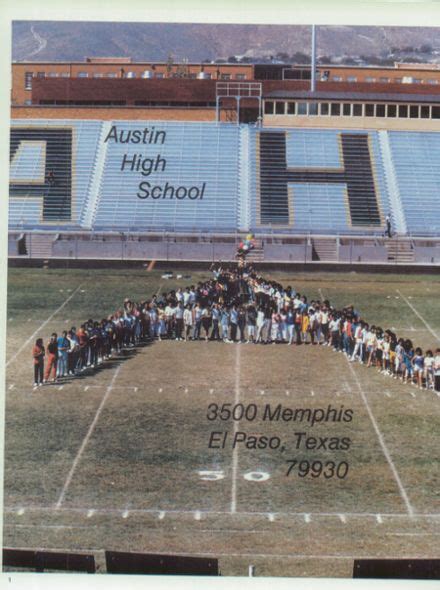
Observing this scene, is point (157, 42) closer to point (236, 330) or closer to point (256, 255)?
point (256, 255)

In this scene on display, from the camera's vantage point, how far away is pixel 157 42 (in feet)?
107

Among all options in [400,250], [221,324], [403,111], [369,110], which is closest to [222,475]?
[221,324]

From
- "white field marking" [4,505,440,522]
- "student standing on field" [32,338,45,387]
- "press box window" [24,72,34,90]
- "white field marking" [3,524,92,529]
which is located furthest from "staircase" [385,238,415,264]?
"press box window" [24,72,34,90]

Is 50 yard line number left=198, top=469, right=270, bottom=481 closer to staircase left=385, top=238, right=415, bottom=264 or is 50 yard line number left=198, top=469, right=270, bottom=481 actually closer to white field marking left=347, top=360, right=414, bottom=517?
white field marking left=347, top=360, right=414, bottom=517

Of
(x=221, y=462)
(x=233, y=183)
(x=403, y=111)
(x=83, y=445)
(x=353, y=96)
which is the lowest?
(x=221, y=462)

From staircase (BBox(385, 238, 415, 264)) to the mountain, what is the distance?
5256 mm

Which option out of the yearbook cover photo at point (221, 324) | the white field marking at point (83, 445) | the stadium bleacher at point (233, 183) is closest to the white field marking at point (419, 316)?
the yearbook cover photo at point (221, 324)

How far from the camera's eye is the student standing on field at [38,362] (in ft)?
54.7

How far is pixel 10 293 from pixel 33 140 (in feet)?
26.1

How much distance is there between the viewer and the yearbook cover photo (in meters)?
12.6

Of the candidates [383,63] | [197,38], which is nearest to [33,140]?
[197,38]

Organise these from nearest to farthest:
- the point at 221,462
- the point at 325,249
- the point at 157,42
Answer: the point at 221,462, the point at 325,249, the point at 157,42

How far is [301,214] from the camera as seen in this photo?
2934cm

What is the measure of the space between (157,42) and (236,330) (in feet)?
52.3
